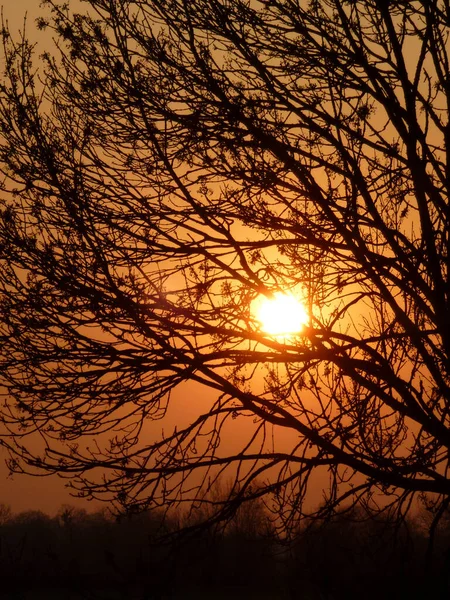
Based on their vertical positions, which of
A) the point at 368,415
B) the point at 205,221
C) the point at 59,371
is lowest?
the point at 368,415

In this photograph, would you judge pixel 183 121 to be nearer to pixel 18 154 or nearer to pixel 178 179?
pixel 178 179

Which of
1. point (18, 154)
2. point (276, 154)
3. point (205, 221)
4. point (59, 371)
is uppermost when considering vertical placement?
point (18, 154)

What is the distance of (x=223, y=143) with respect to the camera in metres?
6.42

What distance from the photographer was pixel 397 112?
6.50m

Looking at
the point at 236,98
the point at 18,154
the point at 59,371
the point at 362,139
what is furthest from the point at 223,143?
the point at 59,371

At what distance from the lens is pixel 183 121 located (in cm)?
632

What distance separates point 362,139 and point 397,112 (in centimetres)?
43

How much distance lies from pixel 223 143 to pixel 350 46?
5.00ft

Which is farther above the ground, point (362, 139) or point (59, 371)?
point (362, 139)

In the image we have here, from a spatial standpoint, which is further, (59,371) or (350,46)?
(350,46)

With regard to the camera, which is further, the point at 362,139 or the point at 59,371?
the point at 362,139

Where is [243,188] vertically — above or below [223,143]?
below

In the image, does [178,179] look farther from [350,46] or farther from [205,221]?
[350,46]

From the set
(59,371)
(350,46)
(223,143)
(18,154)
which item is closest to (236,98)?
(223,143)
